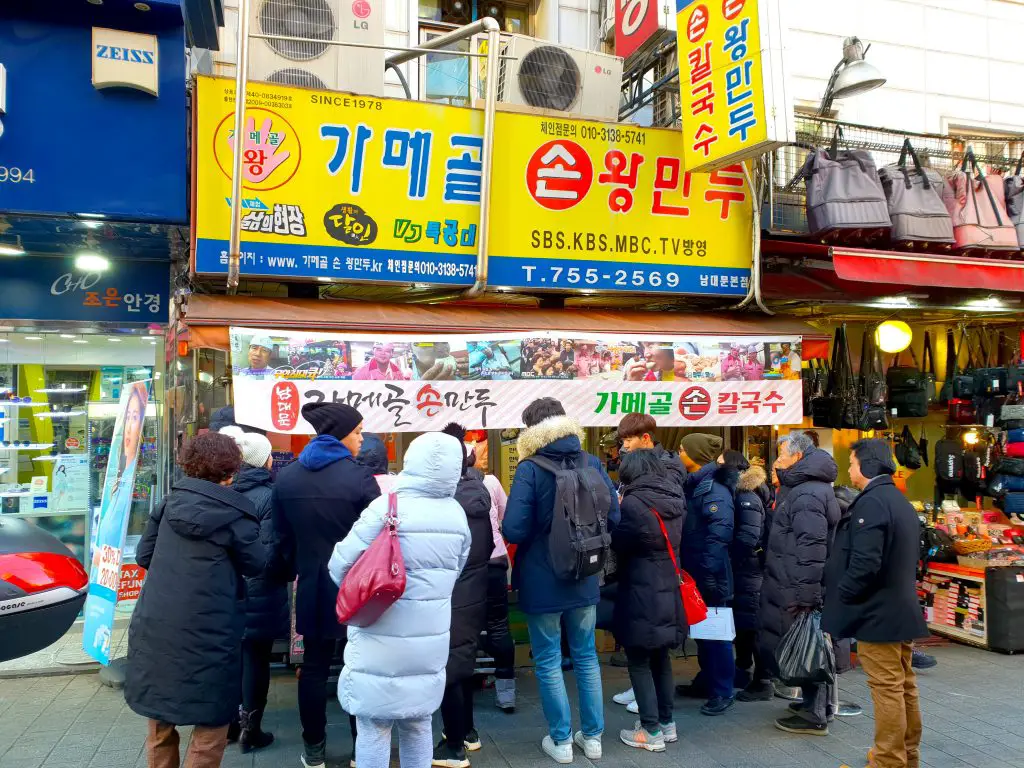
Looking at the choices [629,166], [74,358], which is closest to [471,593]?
[629,166]

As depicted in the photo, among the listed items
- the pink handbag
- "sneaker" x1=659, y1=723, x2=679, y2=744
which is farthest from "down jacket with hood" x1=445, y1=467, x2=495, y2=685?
the pink handbag

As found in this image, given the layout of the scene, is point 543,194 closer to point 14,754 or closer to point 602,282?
point 602,282

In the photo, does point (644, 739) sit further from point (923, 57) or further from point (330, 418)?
point (923, 57)

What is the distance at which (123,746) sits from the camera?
5551 millimetres

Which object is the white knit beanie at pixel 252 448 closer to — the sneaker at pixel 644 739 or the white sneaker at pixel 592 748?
the white sneaker at pixel 592 748

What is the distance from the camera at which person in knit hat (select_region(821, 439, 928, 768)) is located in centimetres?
495

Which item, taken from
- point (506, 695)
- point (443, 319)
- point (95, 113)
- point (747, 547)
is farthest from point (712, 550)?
point (95, 113)

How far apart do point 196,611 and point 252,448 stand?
151 cm

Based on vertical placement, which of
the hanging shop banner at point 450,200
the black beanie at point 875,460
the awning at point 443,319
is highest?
the hanging shop banner at point 450,200

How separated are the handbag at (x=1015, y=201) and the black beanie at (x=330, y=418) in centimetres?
723

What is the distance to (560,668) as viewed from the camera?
5.31 meters

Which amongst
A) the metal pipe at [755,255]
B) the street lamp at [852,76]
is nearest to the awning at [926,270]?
the metal pipe at [755,255]

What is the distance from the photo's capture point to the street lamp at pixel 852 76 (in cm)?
805

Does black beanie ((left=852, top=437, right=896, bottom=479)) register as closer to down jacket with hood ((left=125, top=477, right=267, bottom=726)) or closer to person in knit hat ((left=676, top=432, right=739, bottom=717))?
person in knit hat ((left=676, top=432, right=739, bottom=717))
